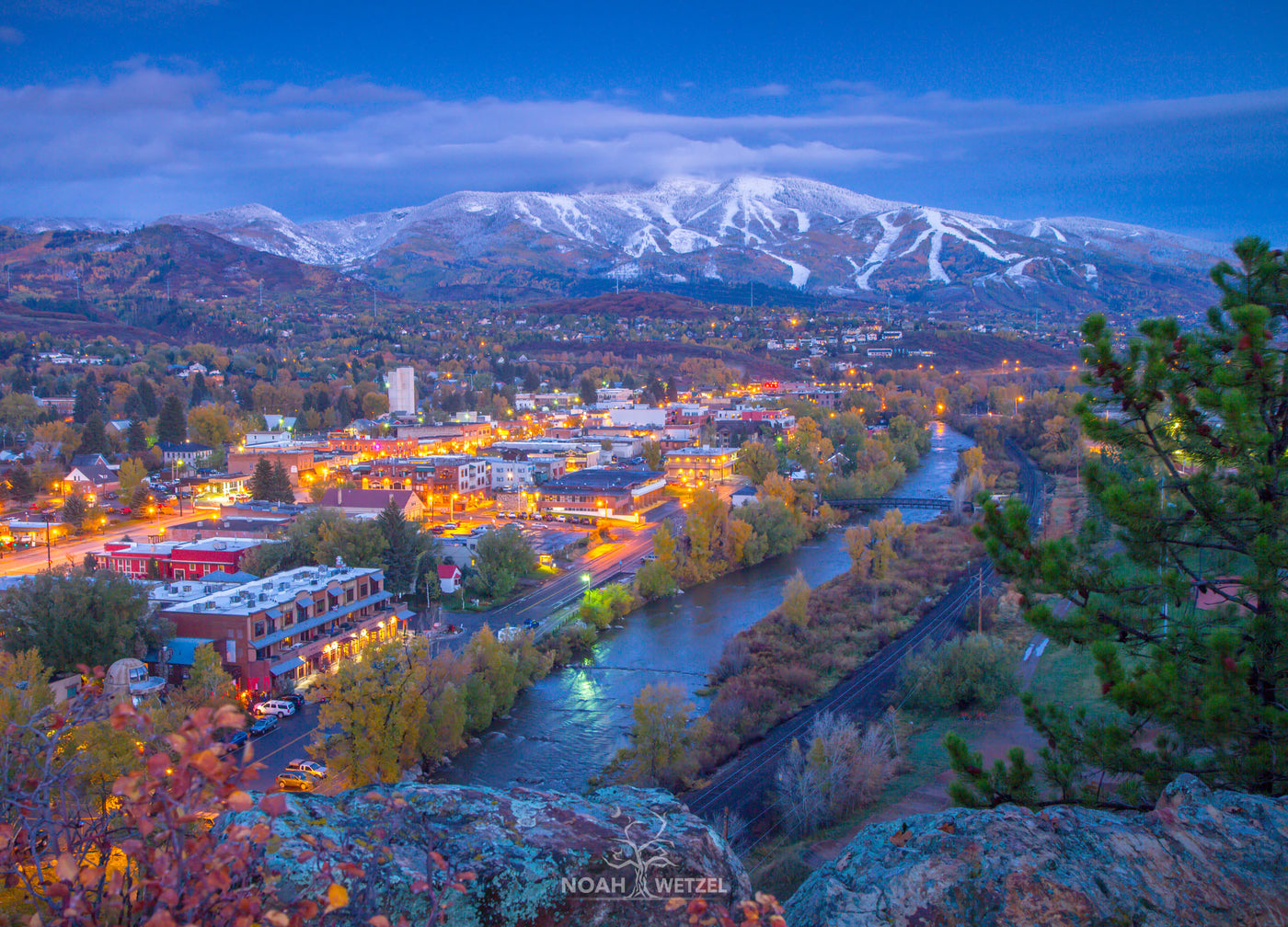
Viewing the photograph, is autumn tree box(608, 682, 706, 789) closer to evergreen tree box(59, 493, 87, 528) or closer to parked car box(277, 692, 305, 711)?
parked car box(277, 692, 305, 711)

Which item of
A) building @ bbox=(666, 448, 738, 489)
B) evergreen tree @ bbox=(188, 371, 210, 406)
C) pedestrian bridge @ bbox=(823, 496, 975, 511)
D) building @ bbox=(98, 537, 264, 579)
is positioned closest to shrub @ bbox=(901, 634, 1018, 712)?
building @ bbox=(98, 537, 264, 579)

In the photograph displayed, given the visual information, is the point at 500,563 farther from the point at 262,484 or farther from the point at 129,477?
the point at 129,477

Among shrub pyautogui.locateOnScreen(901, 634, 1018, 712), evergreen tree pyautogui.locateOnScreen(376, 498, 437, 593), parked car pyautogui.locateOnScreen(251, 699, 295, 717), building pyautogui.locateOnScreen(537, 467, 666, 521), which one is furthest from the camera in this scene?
building pyautogui.locateOnScreen(537, 467, 666, 521)

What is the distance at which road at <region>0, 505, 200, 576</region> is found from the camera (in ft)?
34.4

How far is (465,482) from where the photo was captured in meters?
15.9

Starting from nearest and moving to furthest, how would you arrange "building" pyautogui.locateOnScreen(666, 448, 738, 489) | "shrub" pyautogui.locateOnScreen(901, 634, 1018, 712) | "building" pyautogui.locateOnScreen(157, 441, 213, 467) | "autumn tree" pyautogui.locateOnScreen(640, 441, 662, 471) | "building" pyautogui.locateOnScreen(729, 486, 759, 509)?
1. "shrub" pyautogui.locateOnScreen(901, 634, 1018, 712)
2. "building" pyautogui.locateOnScreen(729, 486, 759, 509)
3. "building" pyautogui.locateOnScreen(666, 448, 738, 489)
4. "building" pyautogui.locateOnScreen(157, 441, 213, 467)
5. "autumn tree" pyautogui.locateOnScreen(640, 441, 662, 471)

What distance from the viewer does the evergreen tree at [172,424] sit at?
1972 cm

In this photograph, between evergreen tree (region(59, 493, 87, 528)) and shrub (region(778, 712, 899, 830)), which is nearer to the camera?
shrub (region(778, 712, 899, 830))

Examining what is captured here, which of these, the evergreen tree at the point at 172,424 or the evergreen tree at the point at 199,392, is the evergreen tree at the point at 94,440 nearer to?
the evergreen tree at the point at 172,424

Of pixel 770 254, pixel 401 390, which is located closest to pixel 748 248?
pixel 770 254

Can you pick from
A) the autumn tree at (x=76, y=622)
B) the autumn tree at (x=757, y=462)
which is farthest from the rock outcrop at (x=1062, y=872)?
the autumn tree at (x=757, y=462)

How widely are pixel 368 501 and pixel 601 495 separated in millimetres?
3957

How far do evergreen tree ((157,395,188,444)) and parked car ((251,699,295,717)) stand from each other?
627 inches

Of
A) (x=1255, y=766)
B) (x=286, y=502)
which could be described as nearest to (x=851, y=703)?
(x=1255, y=766)
